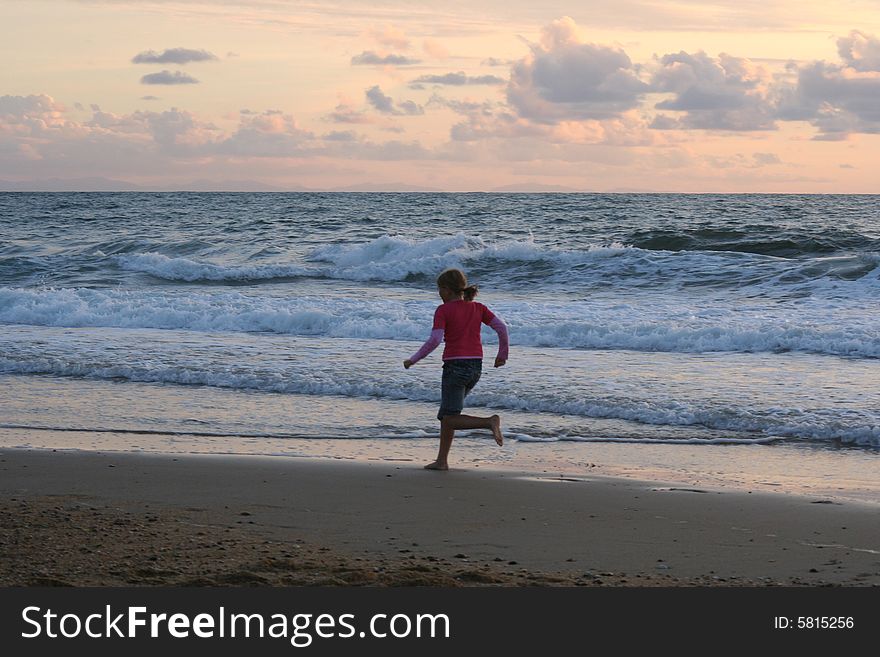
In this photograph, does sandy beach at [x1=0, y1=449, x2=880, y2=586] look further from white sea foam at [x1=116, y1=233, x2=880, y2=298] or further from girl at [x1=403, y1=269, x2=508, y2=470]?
white sea foam at [x1=116, y1=233, x2=880, y2=298]

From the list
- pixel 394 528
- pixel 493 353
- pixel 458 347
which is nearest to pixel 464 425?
pixel 458 347

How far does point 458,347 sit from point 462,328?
141 millimetres

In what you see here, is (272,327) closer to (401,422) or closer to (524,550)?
(401,422)

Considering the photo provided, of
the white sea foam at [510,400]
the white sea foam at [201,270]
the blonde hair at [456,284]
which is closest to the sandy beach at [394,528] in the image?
the blonde hair at [456,284]

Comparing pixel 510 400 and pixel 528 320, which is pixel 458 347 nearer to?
pixel 510 400

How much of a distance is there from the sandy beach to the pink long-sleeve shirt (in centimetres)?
83

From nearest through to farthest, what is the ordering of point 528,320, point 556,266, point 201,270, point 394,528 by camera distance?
point 394,528 → point 528,320 → point 556,266 → point 201,270

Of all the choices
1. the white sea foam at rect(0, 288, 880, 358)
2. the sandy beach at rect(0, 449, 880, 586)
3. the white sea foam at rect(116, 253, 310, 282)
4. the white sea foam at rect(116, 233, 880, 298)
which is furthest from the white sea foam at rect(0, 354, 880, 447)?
the white sea foam at rect(116, 253, 310, 282)

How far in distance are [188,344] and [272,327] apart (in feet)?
7.01

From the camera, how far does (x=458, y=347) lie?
7.34m

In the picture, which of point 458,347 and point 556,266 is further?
point 556,266

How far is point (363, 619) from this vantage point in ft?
12.3

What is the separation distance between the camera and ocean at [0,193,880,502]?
8.31m

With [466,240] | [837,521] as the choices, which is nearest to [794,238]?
[466,240]
